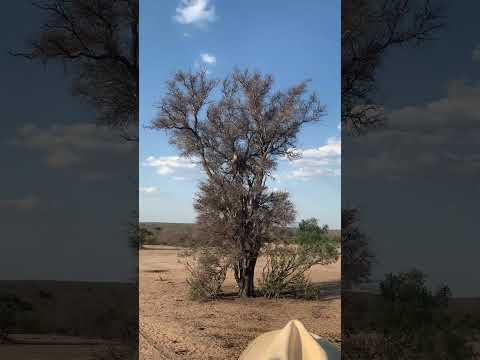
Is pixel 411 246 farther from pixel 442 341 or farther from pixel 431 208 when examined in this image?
pixel 442 341

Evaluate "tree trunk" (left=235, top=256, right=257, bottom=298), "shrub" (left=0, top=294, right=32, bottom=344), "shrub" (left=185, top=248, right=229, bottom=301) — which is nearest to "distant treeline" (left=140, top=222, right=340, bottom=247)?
"shrub" (left=185, top=248, right=229, bottom=301)

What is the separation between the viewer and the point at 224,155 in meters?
5.91

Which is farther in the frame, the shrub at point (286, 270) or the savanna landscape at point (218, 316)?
the shrub at point (286, 270)

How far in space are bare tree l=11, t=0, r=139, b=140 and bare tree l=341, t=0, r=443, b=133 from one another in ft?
4.37

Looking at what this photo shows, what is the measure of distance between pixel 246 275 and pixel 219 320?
2.37ft

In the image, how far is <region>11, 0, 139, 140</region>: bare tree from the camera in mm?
2342

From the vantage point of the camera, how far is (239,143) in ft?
19.4

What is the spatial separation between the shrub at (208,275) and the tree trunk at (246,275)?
20 cm

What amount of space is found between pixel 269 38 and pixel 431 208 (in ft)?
17.7

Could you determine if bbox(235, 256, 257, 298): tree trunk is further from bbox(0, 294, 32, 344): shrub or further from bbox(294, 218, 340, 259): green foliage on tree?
bbox(0, 294, 32, 344): shrub

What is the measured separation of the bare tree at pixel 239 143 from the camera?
5.74 metres

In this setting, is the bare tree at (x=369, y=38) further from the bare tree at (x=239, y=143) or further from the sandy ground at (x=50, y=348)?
the bare tree at (x=239, y=143)

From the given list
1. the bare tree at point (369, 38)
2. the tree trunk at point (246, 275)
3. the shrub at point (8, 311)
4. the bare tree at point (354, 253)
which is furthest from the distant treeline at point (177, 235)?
the shrub at point (8, 311)

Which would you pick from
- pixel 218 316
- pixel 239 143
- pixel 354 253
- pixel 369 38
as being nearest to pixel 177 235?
pixel 218 316
